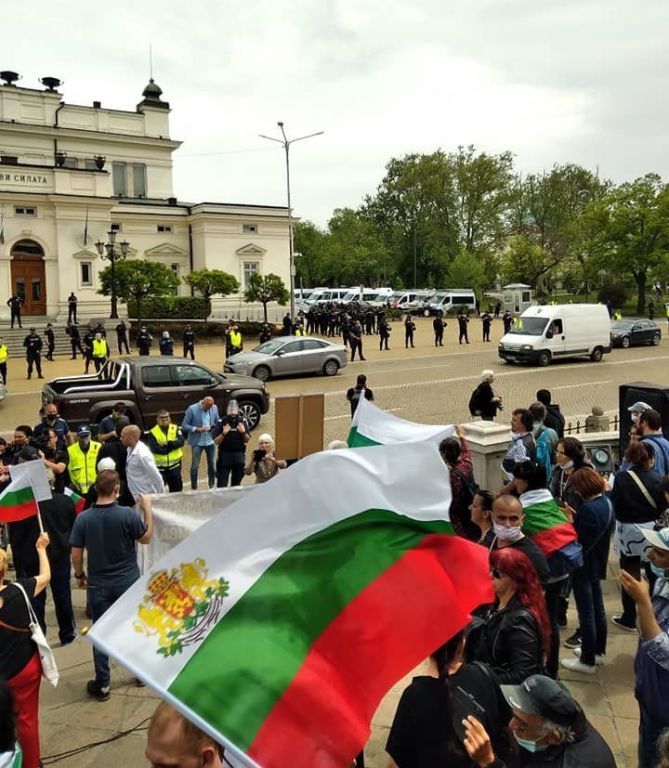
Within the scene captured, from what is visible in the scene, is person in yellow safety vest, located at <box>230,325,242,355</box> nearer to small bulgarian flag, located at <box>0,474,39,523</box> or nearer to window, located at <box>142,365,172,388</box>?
window, located at <box>142,365,172,388</box>

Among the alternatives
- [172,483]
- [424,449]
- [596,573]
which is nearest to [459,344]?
[172,483]

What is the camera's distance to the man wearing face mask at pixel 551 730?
9.16ft

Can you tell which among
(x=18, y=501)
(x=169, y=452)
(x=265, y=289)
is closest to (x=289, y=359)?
(x=169, y=452)

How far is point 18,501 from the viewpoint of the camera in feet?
19.7

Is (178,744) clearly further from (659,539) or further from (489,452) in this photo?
(489,452)

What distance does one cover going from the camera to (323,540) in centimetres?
308

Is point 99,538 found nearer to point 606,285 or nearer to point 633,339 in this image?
point 633,339

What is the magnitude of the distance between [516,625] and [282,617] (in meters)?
1.50

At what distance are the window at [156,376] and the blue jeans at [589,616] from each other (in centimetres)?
1103

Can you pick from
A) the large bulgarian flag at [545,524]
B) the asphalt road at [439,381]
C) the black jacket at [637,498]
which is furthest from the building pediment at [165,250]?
the large bulgarian flag at [545,524]

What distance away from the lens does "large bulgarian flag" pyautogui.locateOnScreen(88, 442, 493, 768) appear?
2588 millimetres

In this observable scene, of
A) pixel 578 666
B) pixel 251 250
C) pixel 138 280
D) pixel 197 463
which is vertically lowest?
pixel 578 666

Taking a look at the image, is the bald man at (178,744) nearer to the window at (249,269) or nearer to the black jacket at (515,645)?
the black jacket at (515,645)

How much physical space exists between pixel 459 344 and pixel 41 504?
3017 centimetres
